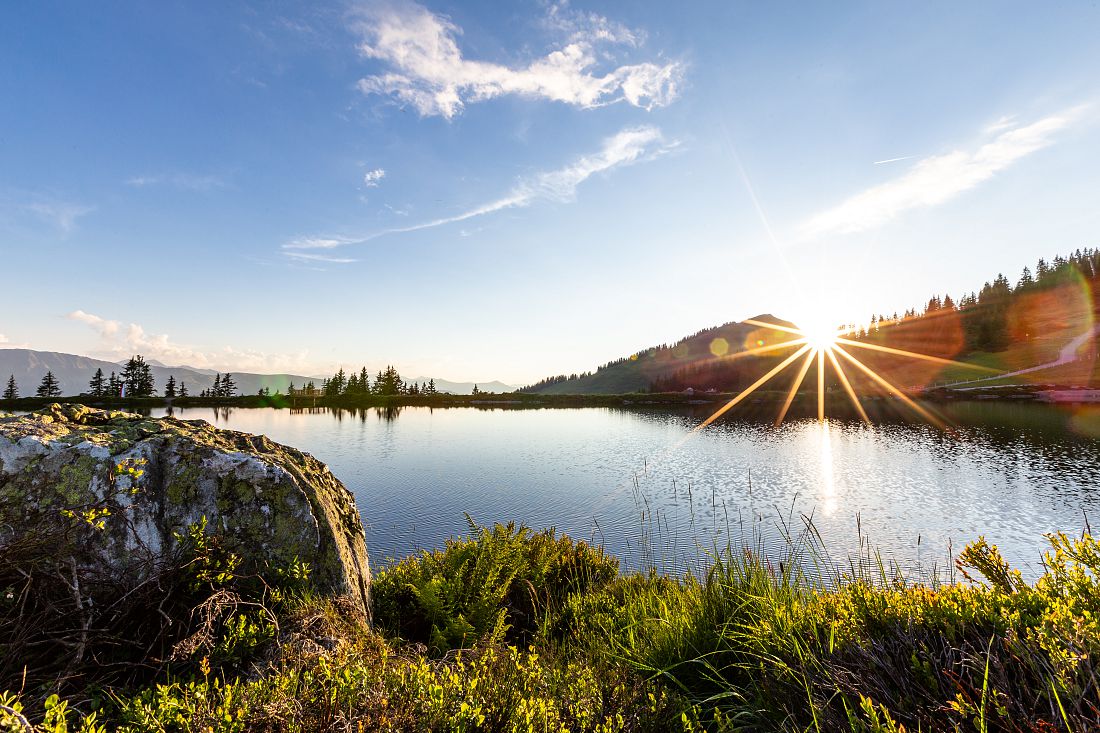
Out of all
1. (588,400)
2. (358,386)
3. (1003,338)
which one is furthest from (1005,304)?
(358,386)

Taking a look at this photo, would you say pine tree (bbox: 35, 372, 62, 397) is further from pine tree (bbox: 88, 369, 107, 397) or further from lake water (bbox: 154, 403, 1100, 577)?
lake water (bbox: 154, 403, 1100, 577)

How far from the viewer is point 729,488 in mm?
21656

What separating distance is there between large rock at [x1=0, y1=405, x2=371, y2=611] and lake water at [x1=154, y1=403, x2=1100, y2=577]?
520 cm

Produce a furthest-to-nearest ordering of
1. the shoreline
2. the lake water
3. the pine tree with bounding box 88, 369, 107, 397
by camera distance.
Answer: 1. the pine tree with bounding box 88, 369, 107, 397
2. the shoreline
3. the lake water

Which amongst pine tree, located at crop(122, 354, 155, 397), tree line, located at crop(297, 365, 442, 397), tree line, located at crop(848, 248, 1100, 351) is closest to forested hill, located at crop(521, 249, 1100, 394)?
tree line, located at crop(848, 248, 1100, 351)

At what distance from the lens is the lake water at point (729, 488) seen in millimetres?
14344

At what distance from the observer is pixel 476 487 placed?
70.2 ft

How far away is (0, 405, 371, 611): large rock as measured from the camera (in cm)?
359

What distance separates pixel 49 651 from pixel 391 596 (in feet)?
13.4

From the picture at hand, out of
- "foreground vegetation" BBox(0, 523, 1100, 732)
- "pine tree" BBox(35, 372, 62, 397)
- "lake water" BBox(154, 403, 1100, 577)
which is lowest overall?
"lake water" BBox(154, 403, 1100, 577)

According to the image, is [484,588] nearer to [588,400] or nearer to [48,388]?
[48,388]

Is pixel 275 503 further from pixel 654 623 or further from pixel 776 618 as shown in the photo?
pixel 776 618

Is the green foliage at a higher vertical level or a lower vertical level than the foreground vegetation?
lower

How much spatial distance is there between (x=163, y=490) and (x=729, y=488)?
21.9m
